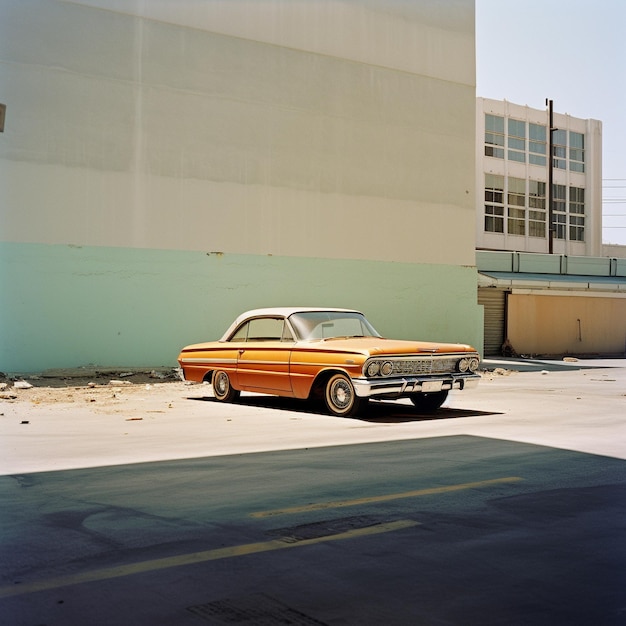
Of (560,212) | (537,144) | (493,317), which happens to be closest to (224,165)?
(493,317)

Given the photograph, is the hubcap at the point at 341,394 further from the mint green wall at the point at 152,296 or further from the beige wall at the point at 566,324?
the beige wall at the point at 566,324

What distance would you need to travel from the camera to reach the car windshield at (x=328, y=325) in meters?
12.8

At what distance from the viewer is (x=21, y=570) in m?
4.52

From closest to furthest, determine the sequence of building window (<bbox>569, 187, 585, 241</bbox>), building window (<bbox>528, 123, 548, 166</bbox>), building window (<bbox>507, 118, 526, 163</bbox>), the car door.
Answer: the car door
building window (<bbox>507, 118, 526, 163</bbox>)
building window (<bbox>528, 123, 548, 166</bbox>)
building window (<bbox>569, 187, 585, 241</bbox>)

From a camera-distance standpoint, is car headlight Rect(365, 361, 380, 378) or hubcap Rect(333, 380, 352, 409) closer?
car headlight Rect(365, 361, 380, 378)

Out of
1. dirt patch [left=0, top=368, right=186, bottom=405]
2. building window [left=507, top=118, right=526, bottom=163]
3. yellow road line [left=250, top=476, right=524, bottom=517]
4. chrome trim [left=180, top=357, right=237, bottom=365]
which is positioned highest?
building window [left=507, top=118, right=526, bottom=163]

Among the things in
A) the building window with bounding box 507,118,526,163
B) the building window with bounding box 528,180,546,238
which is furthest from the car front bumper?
the building window with bounding box 528,180,546,238

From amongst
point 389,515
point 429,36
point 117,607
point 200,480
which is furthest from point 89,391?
point 429,36

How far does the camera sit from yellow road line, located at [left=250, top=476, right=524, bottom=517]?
5992 millimetres

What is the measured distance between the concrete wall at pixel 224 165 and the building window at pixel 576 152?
2138 centimetres

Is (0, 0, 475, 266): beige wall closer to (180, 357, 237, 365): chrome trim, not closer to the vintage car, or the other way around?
(180, 357, 237, 365): chrome trim

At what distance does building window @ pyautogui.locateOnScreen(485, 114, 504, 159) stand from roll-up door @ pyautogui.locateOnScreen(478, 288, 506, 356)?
11.1 metres

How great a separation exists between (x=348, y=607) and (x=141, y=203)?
17885mm

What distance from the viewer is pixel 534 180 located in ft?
145
